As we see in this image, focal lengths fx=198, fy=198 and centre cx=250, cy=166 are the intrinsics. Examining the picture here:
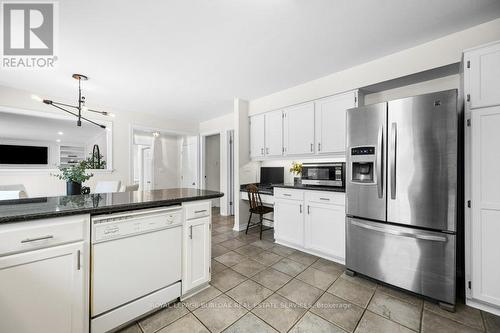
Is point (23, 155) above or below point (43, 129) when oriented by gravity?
below

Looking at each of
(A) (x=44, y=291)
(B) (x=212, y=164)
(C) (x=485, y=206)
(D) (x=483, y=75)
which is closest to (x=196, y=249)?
(A) (x=44, y=291)

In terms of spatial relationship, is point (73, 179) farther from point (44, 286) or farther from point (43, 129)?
point (43, 129)

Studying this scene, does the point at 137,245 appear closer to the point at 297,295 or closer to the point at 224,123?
the point at 297,295

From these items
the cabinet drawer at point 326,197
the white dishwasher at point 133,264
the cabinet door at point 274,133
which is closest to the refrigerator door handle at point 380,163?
the cabinet drawer at point 326,197

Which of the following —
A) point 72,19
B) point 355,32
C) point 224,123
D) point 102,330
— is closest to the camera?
point 102,330

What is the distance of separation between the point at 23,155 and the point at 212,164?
381 centimetres

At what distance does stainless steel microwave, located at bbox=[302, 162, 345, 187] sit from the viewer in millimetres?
2695

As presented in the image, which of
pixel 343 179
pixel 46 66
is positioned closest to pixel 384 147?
pixel 343 179

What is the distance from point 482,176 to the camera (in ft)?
5.43

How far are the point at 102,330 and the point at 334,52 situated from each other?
3369mm

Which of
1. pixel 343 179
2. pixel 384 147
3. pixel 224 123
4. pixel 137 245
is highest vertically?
pixel 224 123

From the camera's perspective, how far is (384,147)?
201cm

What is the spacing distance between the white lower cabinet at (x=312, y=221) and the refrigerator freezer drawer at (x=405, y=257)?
0.27 metres

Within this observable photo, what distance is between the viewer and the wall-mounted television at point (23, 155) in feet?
11.0
